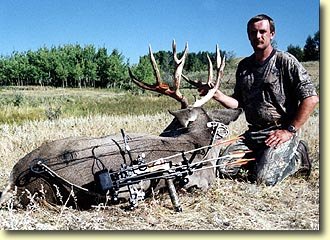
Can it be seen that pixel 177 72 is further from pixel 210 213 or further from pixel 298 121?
pixel 210 213

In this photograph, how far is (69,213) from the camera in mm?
3389

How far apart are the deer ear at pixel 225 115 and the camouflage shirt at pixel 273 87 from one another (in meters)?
0.31

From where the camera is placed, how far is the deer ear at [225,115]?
4255mm

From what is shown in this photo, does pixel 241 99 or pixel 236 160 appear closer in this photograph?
pixel 236 160

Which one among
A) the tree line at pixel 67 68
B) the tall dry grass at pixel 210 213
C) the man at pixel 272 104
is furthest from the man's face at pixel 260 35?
the tree line at pixel 67 68

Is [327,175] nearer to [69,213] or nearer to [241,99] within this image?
[241,99]

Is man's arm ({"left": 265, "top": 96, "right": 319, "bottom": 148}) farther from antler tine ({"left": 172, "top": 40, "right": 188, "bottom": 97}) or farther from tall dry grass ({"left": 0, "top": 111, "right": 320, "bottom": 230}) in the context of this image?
antler tine ({"left": 172, "top": 40, "right": 188, "bottom": 97})

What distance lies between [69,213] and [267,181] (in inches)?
69.2

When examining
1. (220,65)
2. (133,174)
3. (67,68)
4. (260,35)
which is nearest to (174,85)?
(220,65)

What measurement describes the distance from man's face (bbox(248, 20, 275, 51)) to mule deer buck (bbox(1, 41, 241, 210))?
1.01 meters

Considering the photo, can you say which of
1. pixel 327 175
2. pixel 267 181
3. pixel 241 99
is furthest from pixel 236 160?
pixel 327 175

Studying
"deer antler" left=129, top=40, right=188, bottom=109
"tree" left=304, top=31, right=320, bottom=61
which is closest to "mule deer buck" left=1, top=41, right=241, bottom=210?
"deer antler" left=129, top=40, right=188, bottom=109

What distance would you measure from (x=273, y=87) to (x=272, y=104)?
164mm

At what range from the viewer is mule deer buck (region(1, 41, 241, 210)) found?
3.44 m
